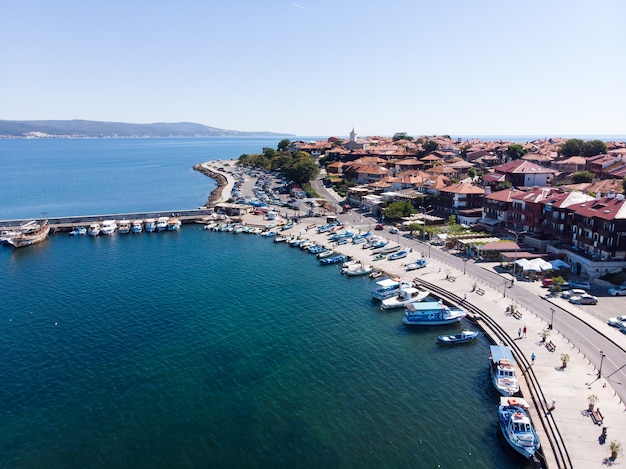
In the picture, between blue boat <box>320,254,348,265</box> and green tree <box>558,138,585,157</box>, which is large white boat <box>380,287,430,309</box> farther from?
green tree <box>558,138,585,157</box>

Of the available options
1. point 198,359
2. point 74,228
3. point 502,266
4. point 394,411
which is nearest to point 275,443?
point 394,411

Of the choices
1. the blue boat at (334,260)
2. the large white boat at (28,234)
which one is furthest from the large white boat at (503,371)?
the large white boat at (28,234)

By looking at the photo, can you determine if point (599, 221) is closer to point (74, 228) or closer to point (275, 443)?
point (275, 443)

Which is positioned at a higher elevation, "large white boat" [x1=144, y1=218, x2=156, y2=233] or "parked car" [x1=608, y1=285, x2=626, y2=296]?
"parked car" [x1=608, y1=285, x2=626, y2=296]

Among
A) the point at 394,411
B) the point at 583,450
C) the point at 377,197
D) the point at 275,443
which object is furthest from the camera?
the point at 377,197

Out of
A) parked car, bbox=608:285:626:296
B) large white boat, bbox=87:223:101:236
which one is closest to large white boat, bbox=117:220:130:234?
large white boat, bbox=87:223:101:236
